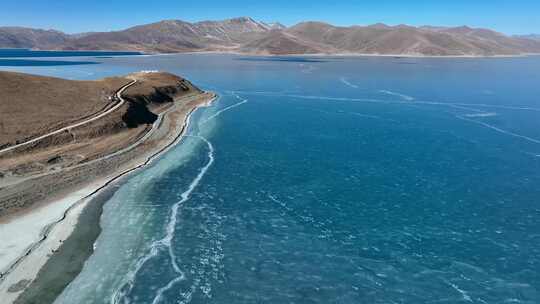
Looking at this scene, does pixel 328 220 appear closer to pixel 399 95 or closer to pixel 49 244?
pixel 49 244

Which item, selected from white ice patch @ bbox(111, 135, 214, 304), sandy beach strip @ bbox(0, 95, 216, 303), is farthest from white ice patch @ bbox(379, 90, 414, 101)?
sandy beach strip @ bbox(0, 95, 216, 303)

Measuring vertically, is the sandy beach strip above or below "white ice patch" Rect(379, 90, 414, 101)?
below

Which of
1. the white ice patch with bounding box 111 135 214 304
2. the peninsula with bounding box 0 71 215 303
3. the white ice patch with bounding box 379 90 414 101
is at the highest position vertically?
the white ice patch with bounding box 379 90 414 101

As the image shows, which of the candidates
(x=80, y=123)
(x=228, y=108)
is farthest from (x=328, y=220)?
(x=228, y=108)

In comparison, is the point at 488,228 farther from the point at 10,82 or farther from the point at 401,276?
the point at 10,82

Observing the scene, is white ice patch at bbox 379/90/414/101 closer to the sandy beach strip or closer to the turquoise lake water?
the turquoise lake water

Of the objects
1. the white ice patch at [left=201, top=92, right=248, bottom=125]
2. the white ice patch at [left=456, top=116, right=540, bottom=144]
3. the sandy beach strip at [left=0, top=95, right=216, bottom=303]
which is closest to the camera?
the sandy beach strip at [left=0, top=95, right=216, bottom=303]

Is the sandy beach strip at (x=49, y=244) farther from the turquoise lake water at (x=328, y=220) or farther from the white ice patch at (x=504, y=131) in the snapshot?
the white ice patch at (x=504, y=131)
